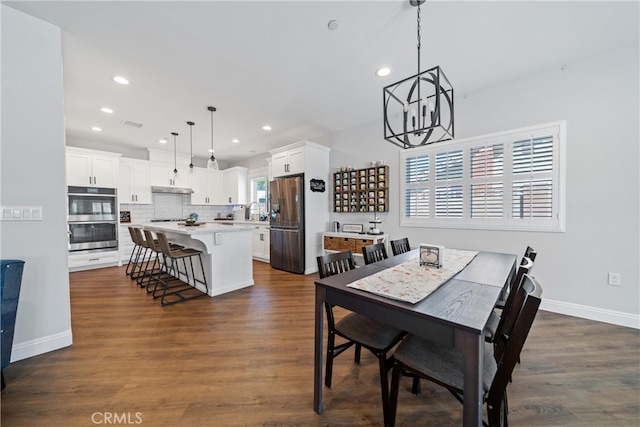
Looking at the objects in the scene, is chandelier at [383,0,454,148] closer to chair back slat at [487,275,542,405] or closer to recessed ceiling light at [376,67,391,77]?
recessed ceiling light at [376,67,391,77]

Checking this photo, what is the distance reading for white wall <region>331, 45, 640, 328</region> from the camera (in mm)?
2330

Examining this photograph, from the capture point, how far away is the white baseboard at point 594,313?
2.34m

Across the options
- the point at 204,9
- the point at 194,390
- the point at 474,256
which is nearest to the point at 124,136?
the point at 204,9

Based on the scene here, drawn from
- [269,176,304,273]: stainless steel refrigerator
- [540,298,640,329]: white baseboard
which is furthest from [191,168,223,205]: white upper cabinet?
[540,298,640,329]: white baseboard

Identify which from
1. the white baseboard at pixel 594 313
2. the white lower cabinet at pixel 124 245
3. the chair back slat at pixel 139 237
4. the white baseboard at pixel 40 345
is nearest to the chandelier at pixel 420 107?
the white baseboard at pixel 594 313

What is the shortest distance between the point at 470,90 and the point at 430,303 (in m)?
3.18

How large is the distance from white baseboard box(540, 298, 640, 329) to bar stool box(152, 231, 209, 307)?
4.21m

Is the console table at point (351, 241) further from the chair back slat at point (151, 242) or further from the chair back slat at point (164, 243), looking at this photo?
the chair back slat at point (151, 242)

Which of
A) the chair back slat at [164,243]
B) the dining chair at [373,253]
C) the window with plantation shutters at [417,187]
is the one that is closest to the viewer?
the dining chair at [373,253]

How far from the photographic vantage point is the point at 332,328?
1.57 meters

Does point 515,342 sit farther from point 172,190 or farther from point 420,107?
point 172,190

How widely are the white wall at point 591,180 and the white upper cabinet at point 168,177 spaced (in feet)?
20.9

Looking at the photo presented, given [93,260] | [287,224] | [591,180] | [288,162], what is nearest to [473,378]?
[591,180]

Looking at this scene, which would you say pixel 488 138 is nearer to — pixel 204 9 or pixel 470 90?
pixel 470 90
